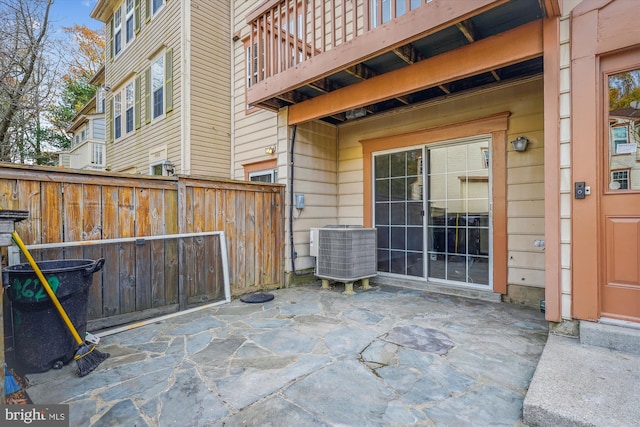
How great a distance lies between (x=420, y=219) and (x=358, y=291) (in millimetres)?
1422

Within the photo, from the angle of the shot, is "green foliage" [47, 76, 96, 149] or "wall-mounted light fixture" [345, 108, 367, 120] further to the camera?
"green foliage" [47, 76, 96, 149]

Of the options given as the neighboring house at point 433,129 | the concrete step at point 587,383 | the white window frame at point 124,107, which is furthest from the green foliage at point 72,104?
the concrete step at point 587,383

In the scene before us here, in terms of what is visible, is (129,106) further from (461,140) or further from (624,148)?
(624,148)

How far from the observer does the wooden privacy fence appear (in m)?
2.72

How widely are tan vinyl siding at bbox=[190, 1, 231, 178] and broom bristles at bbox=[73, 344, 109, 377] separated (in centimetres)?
440

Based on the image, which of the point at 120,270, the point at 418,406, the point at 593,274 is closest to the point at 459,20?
the point at 593,274

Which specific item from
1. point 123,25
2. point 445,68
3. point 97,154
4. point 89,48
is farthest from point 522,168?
point 89,48

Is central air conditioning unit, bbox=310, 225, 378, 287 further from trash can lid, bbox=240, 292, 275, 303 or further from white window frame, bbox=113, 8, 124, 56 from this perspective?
white window frame, bbox=113, 8, 124, 56

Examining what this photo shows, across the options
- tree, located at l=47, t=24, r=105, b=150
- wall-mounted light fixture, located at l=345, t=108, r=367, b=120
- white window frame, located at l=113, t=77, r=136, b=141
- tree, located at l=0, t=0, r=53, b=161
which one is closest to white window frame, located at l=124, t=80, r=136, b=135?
white window frame, located at l=113, t=77, r=136, b=141

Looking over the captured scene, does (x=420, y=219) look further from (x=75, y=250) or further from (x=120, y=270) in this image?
(x=75, y=250)

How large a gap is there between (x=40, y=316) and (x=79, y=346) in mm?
347

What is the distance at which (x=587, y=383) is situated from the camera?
1.77 metres

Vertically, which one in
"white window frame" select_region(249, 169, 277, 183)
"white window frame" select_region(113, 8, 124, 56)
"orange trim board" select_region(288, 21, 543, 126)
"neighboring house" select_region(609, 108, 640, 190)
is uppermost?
"white window frame" select_region(113, 8, 124, 56)

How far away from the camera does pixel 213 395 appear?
6.15ft
